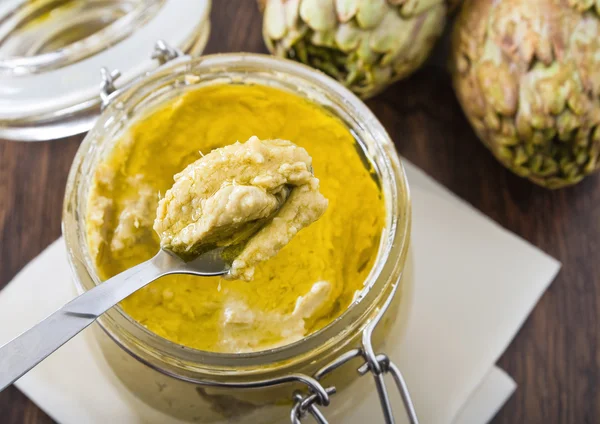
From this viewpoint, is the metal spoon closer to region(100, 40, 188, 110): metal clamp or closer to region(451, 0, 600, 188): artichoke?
region(100, 40, 188, 110): metal clamp

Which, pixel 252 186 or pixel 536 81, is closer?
pixel 252 186

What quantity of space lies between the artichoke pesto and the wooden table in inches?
12.8

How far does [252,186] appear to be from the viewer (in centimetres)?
37

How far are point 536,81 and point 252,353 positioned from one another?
40 cm

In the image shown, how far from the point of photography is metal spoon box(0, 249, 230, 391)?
0.34 metres

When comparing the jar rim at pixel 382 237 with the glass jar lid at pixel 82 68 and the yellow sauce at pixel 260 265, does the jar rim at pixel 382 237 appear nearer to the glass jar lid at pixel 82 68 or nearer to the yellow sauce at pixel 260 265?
the yellow sauce at pixel 260 265

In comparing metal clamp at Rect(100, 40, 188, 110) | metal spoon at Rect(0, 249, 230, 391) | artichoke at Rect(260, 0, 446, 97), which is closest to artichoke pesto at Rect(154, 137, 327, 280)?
metal spoon at Rect(0, 249, 230, 391)

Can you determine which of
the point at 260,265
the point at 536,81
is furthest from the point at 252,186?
the point at 536,81

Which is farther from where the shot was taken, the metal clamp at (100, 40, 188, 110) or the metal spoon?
the metal clamp at (100, 40, 188, 110)

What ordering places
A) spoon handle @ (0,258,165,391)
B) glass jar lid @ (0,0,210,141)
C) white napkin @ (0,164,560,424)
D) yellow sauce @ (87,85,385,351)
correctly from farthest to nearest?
glass jar lid @ (0,0,210,141) → white napkin @ (0,164,560,424) → yellow sauce @ (87,85,385,351) → spoon handle @ (0,258,165,391)

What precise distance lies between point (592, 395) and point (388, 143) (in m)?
0.36

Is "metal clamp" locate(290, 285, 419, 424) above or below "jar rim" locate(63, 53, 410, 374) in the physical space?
below

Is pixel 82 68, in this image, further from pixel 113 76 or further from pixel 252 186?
pixel 252 186

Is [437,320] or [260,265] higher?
[260,265]
